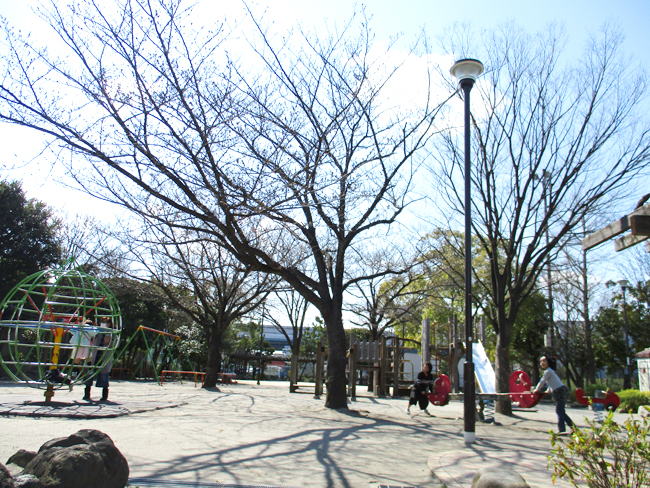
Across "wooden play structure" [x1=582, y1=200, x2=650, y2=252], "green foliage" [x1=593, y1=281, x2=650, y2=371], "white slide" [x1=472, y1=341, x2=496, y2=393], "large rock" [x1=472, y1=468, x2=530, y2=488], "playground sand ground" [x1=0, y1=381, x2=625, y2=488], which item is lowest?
"playground sand ground" [x1=0, y1=381, x2=625, y2=488]

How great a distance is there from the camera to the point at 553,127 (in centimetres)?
1214

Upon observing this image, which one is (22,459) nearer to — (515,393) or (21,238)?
(515,393)

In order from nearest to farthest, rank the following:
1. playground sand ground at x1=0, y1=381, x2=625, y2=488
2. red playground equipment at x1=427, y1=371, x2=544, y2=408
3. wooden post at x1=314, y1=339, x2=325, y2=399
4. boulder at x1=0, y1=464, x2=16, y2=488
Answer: boulder at x1=0, y1=464, x2=16, y2=488, playground sand ground at x1=0, y1=381, x2=625, y2=488, red playground equipment at x1=427, y1=371, x2=544, y2=408, wooden post at x1=314, y1=339, x2=325, y2=399

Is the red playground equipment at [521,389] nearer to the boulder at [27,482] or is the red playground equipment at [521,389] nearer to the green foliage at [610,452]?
the green foliage at [610,452]

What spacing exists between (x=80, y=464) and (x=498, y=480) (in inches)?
130

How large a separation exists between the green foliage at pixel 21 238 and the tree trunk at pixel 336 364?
732 inches

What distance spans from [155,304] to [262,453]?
2466 cm

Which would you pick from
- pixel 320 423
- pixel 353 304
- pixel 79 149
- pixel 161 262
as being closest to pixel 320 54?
pixel 79 149

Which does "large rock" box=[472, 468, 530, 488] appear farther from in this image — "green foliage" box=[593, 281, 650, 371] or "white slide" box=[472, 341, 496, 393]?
"green foliage" box=[593, 281, 650, 371]

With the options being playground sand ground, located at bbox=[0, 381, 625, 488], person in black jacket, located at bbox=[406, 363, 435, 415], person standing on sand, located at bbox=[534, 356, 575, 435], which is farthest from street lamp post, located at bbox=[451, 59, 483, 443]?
person in black jacket, located at bbox=[406, 363, 435, 415]

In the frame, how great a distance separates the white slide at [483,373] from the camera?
11.3 metres

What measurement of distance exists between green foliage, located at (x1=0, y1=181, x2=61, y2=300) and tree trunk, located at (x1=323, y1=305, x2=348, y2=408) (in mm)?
18586

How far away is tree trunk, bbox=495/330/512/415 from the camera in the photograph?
12062 mm

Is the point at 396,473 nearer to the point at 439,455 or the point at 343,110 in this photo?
the point at 439,455
